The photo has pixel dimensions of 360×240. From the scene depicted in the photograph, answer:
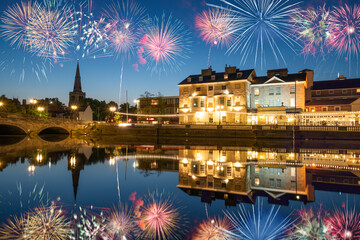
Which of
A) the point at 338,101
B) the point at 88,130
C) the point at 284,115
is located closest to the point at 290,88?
the point at 284,115

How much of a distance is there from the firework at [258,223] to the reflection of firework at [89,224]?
8.70 ft

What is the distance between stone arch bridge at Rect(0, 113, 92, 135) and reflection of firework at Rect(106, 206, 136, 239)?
45.2 m

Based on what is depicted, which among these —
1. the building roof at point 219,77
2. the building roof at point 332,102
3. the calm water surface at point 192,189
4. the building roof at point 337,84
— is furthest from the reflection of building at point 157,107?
the calm water surface at point 192,189

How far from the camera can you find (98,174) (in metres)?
10.9

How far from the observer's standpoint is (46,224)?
200 inches

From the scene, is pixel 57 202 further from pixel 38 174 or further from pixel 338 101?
pixel 338 101

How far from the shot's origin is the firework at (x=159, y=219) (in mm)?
4742

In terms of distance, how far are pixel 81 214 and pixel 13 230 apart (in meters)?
1.34

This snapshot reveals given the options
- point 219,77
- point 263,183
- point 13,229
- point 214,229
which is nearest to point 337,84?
point 219,77

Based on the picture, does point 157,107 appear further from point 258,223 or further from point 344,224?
point 344,224

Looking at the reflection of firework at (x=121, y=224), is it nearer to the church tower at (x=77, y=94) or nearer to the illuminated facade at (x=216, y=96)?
the illuminated facade at (x=216, y=96)

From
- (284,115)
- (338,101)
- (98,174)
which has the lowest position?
(98,174)

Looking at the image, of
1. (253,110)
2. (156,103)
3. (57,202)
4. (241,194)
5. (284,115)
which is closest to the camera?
(57,202)

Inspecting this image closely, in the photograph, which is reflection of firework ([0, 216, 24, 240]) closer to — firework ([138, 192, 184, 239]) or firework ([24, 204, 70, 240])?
firework ([24, 204, 70, 240])
